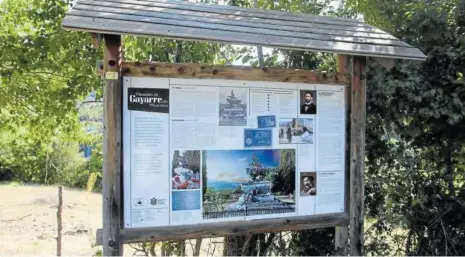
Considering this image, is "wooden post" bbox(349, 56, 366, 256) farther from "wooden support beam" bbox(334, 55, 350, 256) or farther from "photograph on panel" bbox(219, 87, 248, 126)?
"photograph on panel" bbox(219, 87, 248, 126)

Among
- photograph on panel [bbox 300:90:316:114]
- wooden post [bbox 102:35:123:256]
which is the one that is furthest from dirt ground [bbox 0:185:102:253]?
photograph on panel [bbox 300:90:316:114]

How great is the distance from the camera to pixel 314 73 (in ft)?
11.6

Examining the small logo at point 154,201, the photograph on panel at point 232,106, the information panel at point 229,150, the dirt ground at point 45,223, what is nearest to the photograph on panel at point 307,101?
the information panel at point 229,150

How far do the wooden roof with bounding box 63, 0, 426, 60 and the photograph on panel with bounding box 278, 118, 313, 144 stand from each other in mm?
610

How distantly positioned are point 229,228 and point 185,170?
0.57 metres

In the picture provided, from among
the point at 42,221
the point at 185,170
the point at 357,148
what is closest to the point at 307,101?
the point at 357,148

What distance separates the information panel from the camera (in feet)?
9.89

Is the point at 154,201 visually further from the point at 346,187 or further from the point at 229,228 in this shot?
the point at 346,187

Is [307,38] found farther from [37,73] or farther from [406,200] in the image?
[37,73]

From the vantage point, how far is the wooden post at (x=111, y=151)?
9.60 ft

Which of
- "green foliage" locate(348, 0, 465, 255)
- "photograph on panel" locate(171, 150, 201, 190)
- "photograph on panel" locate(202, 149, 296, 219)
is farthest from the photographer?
"green foliage" locate(348, 0, 465, 255)

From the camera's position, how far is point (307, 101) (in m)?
3.53

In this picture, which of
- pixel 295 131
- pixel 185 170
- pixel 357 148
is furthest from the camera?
pixel 357 148

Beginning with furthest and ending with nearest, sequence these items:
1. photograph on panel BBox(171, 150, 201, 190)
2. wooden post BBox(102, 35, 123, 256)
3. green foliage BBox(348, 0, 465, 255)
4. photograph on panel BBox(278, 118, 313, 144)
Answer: green foliage BBox(348, 0, 465, 255) < photograph on panel BBox(278, 118, 313, 144) < photograph on panel BBox(171, 150, 201, 190) < wooden post BBox(102, 35, 123, 256)
